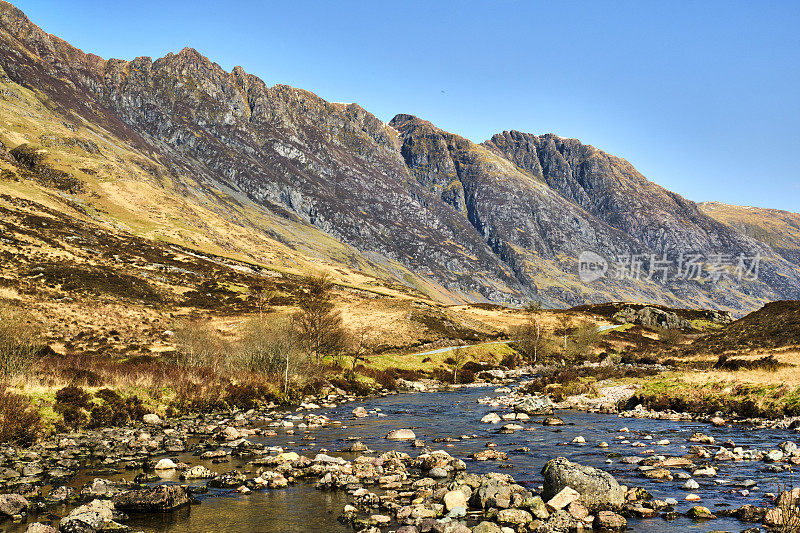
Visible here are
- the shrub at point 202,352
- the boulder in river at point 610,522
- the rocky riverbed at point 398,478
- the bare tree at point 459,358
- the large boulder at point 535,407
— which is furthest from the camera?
the bare tree at point 459,358

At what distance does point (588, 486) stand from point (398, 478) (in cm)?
713

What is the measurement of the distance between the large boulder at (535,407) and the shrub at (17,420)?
103ft

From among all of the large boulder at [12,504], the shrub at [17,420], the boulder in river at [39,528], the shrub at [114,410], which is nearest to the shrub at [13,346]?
the shrub at [17,420]

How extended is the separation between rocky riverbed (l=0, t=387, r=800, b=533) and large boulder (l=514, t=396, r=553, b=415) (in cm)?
677

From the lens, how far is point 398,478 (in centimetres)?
1908

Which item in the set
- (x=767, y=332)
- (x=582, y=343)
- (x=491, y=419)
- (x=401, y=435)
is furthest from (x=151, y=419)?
(x=767, y=332)

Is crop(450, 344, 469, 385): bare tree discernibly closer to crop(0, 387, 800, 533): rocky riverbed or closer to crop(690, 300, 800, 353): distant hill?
crop(690, 300, 800, 353): distant hill

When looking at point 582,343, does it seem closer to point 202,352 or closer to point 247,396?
point 202,352

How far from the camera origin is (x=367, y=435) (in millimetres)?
29375

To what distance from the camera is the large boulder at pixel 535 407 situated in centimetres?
3850

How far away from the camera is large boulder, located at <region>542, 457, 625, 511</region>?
1537 cm

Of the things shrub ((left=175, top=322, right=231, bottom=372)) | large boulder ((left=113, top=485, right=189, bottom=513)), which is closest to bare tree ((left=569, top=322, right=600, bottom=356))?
shrub ((left=175, top=322, right=231, bottom=372))

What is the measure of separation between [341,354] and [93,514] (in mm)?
53973

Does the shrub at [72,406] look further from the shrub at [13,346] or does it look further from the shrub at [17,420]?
the shrub at [13,346]
